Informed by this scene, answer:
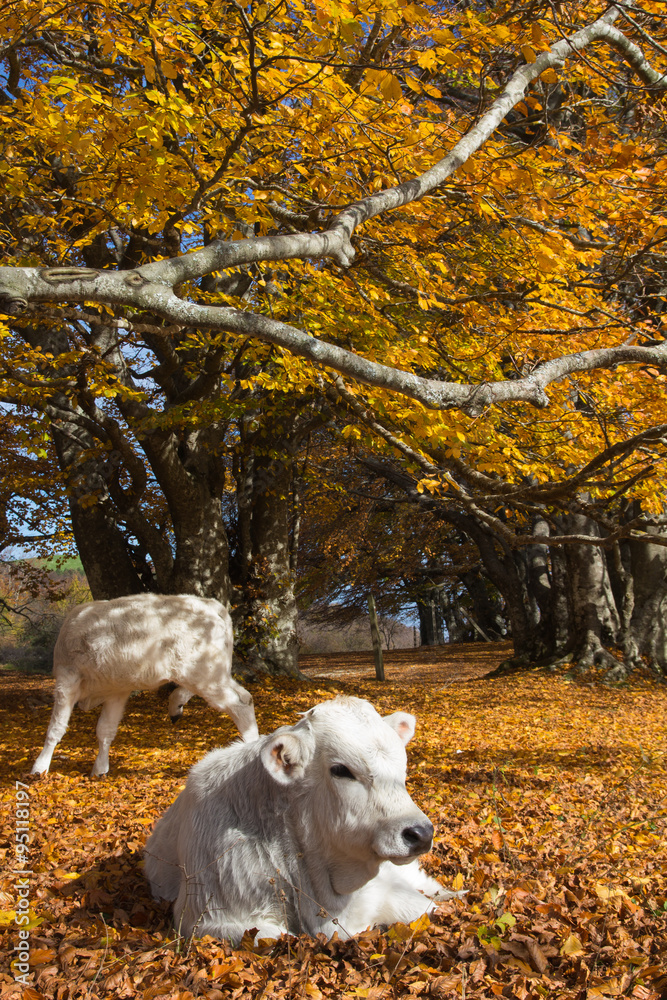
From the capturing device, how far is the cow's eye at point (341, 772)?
3.13 m

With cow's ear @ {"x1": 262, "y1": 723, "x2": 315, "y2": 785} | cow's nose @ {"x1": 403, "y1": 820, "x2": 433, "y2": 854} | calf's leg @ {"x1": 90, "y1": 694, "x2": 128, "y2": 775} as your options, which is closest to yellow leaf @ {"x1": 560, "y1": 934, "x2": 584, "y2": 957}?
cow's nose @ {"x1": 403, "y1": 820, "x2": 433, "y2": 854}

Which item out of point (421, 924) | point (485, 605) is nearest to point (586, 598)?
point (485, 605)

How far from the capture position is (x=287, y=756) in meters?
3.23

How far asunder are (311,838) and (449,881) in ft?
4.46

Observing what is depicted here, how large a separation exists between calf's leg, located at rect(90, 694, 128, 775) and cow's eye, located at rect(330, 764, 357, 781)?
Answer: 507 cm

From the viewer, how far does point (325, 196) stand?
8289mm

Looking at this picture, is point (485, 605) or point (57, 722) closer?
point (57, 722)

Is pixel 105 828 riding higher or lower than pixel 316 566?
lower

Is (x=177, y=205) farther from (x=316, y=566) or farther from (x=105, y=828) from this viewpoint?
(x=316, y=566)

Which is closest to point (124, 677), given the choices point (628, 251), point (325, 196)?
point (325, 196)

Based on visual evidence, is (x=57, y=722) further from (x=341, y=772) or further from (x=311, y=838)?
(x=341, y=772)

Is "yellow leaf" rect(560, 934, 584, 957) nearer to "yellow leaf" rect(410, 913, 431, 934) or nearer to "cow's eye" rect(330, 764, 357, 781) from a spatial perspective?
"yellow leaf" rect(410, 913, 431, 934)

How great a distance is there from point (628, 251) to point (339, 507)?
41.5 ft

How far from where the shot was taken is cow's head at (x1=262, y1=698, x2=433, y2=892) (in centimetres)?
300
